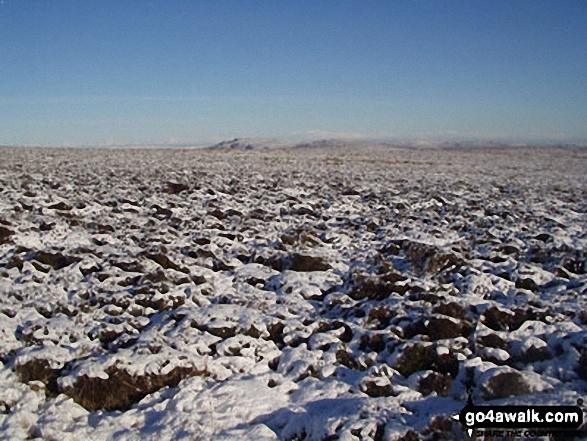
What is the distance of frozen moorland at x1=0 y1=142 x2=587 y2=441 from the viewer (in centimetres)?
505

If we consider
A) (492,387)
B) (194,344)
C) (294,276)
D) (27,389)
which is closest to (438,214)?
(294,276)

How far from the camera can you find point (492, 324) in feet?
23.0

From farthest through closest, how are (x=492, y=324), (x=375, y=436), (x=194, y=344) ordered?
(x=492, y=324) < (x=194, y=344) < (x=375, y=436)

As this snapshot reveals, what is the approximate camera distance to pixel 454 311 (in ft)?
24.0

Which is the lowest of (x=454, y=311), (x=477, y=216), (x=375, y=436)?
(x=375, y=436)

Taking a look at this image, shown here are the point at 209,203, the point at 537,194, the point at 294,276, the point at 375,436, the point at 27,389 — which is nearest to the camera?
the point at 375,436

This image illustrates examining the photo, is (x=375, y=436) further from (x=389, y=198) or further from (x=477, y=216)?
(x=389, y=198)

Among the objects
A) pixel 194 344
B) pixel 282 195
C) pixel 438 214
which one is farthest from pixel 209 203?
pixel 194 344

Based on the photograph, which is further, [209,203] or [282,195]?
[282,195]

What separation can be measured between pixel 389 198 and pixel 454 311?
10.4 meters

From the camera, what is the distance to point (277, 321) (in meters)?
7.16

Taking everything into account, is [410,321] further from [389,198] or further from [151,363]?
[389,198]

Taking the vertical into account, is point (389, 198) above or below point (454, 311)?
above

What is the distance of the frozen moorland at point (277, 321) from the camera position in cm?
505
